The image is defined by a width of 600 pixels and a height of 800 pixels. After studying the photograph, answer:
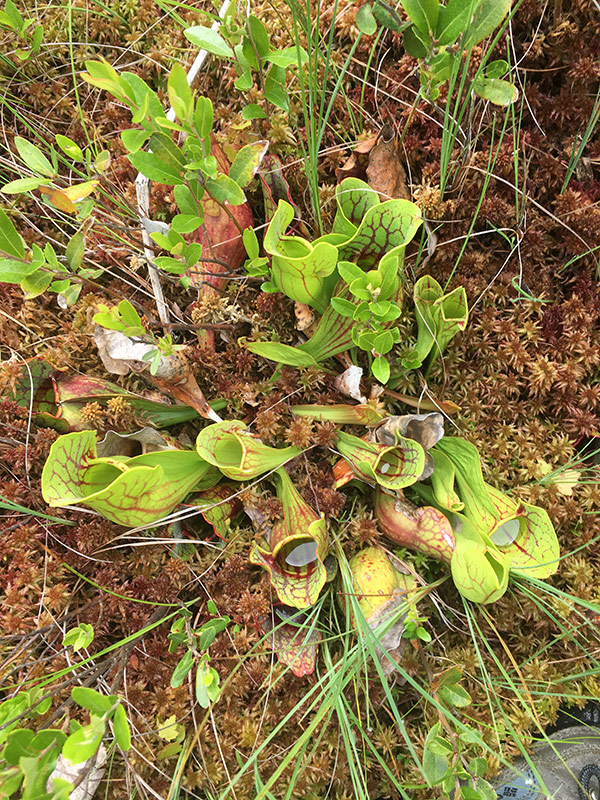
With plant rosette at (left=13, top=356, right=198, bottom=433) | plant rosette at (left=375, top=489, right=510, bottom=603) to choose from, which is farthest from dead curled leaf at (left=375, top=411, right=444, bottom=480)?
plant rosette at (left=13, top=356, right=198, bottom=433)

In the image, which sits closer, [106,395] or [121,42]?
[106,395]

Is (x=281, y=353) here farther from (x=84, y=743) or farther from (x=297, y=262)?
(x=84, y=743)

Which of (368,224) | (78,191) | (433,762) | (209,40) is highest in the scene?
(209,40)

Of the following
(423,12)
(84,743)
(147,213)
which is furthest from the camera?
(147,213)

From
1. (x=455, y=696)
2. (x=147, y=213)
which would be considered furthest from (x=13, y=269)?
(x=455, y=696)

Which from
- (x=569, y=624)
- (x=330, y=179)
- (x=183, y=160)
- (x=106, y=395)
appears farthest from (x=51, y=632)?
(x=330, y=179)

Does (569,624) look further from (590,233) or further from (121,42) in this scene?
(121,42)
